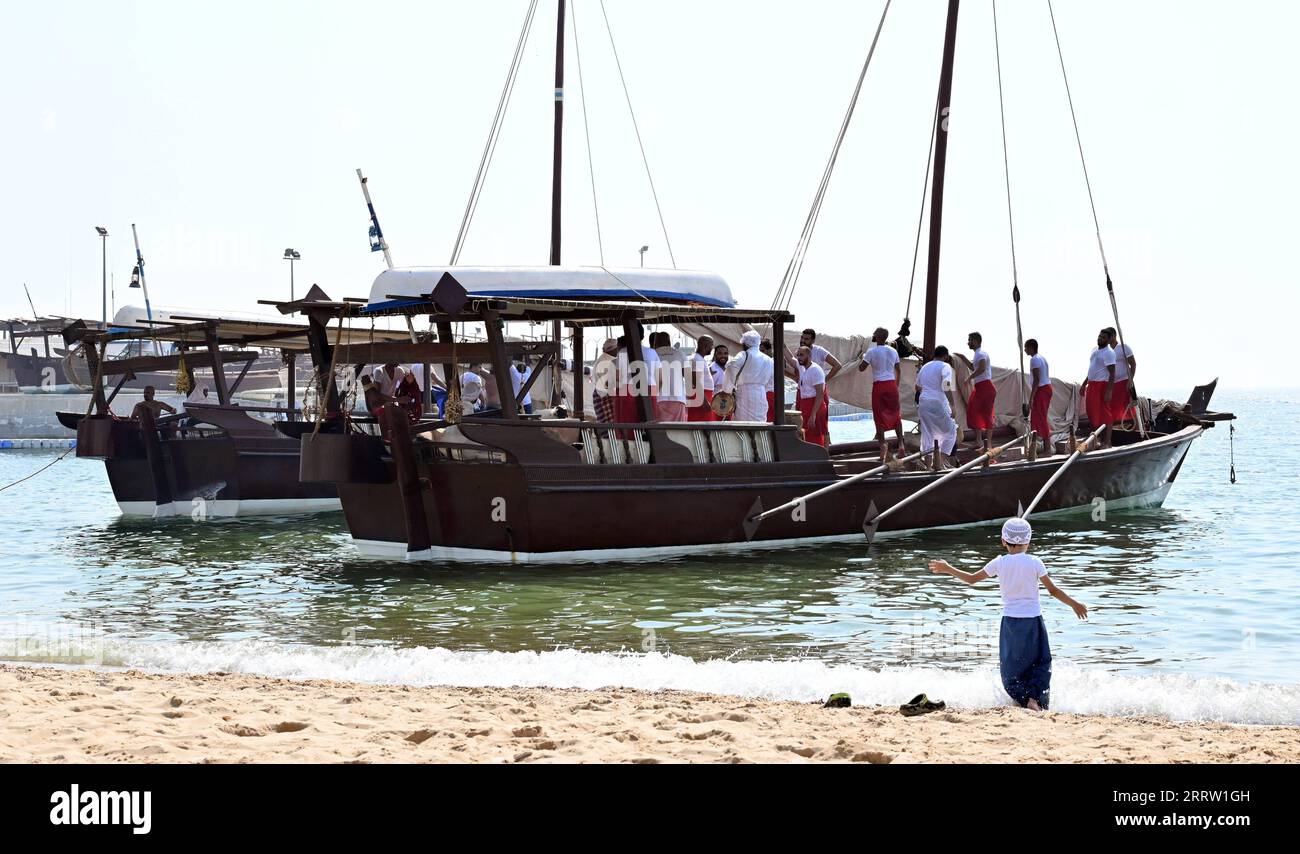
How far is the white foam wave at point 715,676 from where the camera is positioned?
25.9 ft

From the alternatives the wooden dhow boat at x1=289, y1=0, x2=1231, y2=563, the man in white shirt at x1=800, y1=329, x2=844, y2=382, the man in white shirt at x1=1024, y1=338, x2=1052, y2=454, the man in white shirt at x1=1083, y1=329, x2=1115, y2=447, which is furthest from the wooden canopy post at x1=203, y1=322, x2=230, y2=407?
the man in white shirt at x1=1083, y1=329, x2=1115, y2=447

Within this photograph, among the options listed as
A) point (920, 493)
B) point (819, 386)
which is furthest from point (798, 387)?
point (920, 493)

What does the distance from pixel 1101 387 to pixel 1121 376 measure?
36cm

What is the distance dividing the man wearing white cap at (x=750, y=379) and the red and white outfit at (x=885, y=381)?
7.75 feet

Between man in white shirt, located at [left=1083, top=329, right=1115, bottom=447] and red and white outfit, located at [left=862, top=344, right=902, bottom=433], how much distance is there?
406cm

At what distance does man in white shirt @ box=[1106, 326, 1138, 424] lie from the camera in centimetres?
2009

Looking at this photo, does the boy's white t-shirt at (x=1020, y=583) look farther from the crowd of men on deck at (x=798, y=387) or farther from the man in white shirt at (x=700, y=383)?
the man in white shirt at (x=700, y=383)

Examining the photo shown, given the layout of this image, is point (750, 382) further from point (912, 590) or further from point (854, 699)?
point (854, 699)

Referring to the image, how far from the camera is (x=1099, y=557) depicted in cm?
1577

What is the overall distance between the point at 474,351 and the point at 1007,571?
7585 mm

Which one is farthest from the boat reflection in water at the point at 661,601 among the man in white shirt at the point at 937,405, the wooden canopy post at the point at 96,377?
the wooden canopy post at the point at 96,377

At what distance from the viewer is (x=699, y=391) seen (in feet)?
54.3
